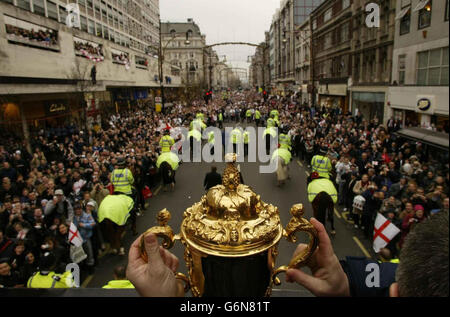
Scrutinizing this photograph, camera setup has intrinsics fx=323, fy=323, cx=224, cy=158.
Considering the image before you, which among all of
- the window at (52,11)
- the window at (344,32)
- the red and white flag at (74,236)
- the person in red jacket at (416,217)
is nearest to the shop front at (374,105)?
the person in red jacket at (416,217)

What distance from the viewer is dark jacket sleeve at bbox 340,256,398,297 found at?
154 centimetres

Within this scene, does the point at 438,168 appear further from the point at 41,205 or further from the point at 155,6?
the point at 155,6

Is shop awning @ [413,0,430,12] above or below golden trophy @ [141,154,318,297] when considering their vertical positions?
above

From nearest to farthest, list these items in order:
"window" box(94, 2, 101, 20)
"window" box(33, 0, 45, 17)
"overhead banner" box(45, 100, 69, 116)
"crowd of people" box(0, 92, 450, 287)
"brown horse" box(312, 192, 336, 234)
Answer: "crowd of people" box(0, 92, 450, 287)
"brown horse" box(312, 192, 336, 234)
"window" box(33, 0, 45, 17)
"overhead banner" box(45, 100, 69, 116)
"window" box(94, 2, 101, 20)

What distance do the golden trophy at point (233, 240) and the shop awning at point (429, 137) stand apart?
71 centimetres

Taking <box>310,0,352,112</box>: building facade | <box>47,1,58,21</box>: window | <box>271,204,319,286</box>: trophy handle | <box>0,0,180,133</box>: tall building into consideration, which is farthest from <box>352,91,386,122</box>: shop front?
<box>310,0,352,112</box>: building facade

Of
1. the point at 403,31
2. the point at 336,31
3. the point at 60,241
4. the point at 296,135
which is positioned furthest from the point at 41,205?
the point at 336,31

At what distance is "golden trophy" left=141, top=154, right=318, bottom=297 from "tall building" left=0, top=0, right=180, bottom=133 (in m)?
18.4

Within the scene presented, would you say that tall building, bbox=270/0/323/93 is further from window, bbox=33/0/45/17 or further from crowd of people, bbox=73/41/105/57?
window, bbox=33/0/45/17

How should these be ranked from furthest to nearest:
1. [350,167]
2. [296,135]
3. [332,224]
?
[296,135] < [350,167] < [332,224]

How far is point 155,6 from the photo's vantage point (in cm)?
5297

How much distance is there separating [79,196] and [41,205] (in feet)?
2.88

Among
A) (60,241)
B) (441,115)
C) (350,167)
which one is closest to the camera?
(441,115)

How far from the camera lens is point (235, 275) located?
157 cm
